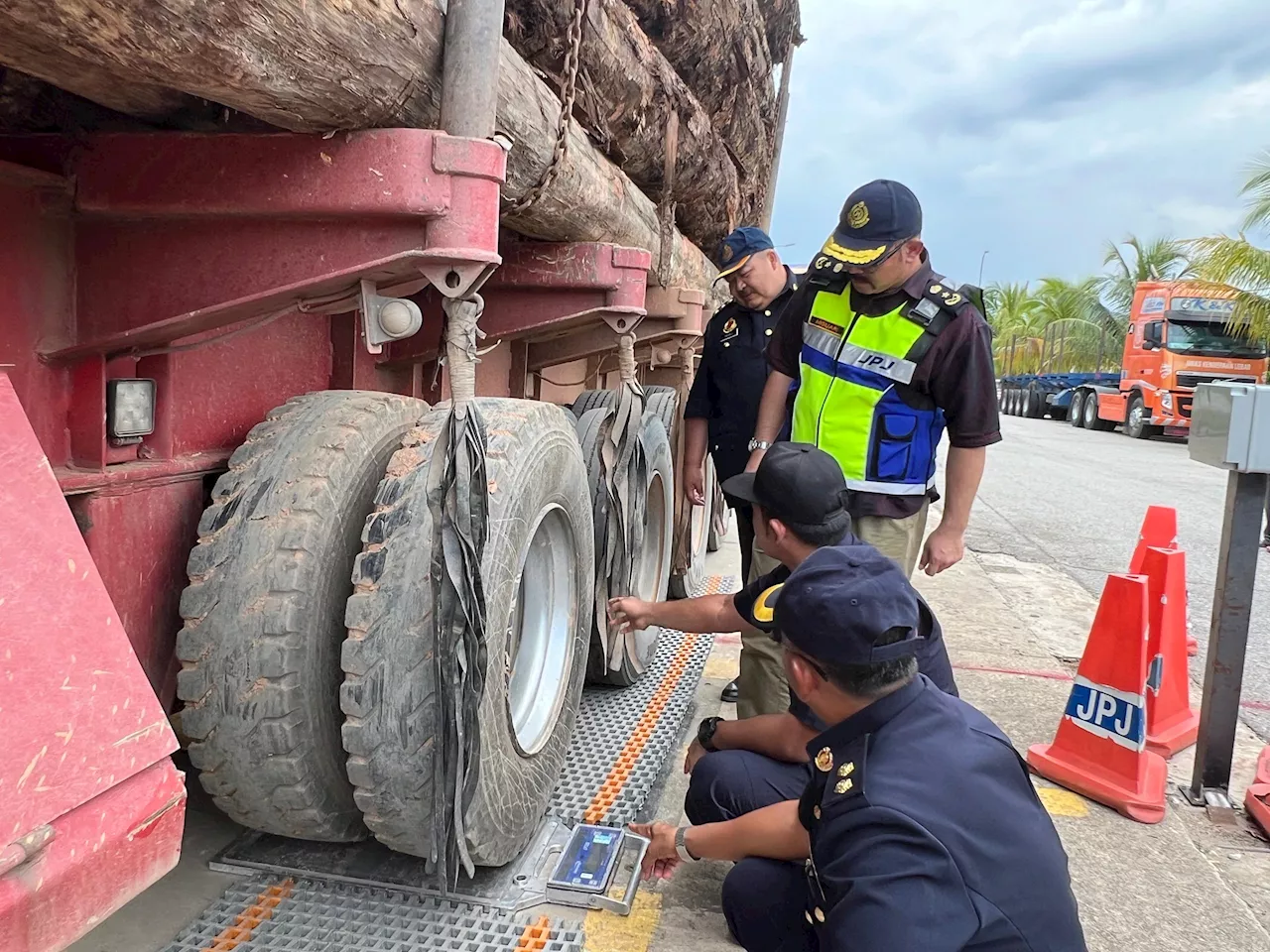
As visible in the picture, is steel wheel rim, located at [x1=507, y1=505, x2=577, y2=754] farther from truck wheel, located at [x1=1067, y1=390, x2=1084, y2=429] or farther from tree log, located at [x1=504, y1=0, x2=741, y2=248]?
truck wheel, located at [x1=1067, y1=390, x2=1084, y2=429]

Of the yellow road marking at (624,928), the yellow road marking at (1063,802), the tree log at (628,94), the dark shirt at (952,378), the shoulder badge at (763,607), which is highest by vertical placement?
the tree log at (628,94)

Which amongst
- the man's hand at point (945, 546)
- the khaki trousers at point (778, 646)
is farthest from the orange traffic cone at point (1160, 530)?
the khaki trousers at point (778, 646)

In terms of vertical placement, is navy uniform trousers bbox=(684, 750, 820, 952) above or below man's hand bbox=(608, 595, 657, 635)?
below

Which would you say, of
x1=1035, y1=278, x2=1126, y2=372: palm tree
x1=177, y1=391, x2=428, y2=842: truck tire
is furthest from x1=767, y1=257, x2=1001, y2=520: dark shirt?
x1=1035, y1=278, x2=1126, y2=372: palm tree

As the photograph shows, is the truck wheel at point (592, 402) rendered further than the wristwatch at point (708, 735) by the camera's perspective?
Yes

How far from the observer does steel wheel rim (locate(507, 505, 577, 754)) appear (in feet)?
9.11

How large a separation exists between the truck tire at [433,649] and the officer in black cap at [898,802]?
0.69 m

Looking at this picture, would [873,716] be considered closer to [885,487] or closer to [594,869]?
[594,869]

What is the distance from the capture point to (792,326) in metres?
3.34

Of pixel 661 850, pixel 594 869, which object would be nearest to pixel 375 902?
pixel 594 869

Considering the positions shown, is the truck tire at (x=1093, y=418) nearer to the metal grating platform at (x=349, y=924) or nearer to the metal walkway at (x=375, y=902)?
the metal walkway at (x=375, y=902)

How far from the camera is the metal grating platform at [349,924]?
2.15 metres

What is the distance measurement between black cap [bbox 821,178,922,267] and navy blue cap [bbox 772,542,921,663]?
1324 mm

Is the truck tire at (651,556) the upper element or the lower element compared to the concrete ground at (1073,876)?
upper
